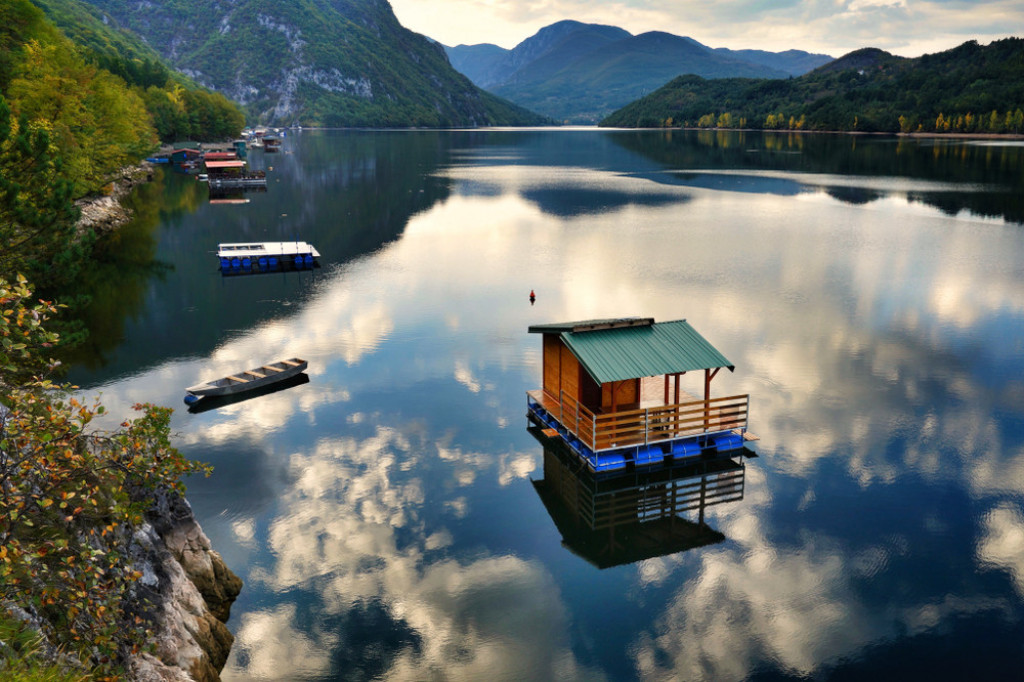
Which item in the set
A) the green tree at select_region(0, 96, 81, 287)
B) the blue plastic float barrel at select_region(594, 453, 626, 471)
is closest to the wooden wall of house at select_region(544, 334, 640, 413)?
the blue plastic float barrel at select_region(594, 453, 626, 471)

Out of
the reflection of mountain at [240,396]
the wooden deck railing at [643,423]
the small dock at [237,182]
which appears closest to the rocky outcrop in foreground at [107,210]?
the small dock at [237,182]

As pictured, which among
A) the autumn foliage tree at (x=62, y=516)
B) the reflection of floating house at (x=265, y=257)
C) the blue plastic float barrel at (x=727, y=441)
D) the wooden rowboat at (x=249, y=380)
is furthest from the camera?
the reflection of floating house at (x=265, y=257)

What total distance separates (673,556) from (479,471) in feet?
36.7

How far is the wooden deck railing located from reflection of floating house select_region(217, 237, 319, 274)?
178 feet

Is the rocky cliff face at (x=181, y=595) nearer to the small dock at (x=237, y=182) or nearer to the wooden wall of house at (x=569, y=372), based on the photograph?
the wooden wall of house at (x=569, y=372)

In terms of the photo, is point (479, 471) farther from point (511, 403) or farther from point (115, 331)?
point (115, 331)

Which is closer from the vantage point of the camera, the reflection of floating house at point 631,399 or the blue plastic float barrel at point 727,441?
the reflection of floating house at point 631,399

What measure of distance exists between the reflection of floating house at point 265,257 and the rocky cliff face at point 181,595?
5989cm

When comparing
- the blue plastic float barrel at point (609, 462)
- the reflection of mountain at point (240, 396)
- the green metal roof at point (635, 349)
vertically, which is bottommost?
the blue plastic float barrel at point (609, 462)

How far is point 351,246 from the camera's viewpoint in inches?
3733

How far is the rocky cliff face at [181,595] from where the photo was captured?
1831 centimetres

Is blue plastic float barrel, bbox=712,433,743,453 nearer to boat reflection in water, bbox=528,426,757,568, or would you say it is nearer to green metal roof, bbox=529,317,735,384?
boat reflection in water, bbox=528,426,757,568

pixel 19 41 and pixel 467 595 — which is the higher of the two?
pixel 19 41

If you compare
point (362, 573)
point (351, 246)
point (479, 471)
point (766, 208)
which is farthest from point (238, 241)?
point (766, 208)
